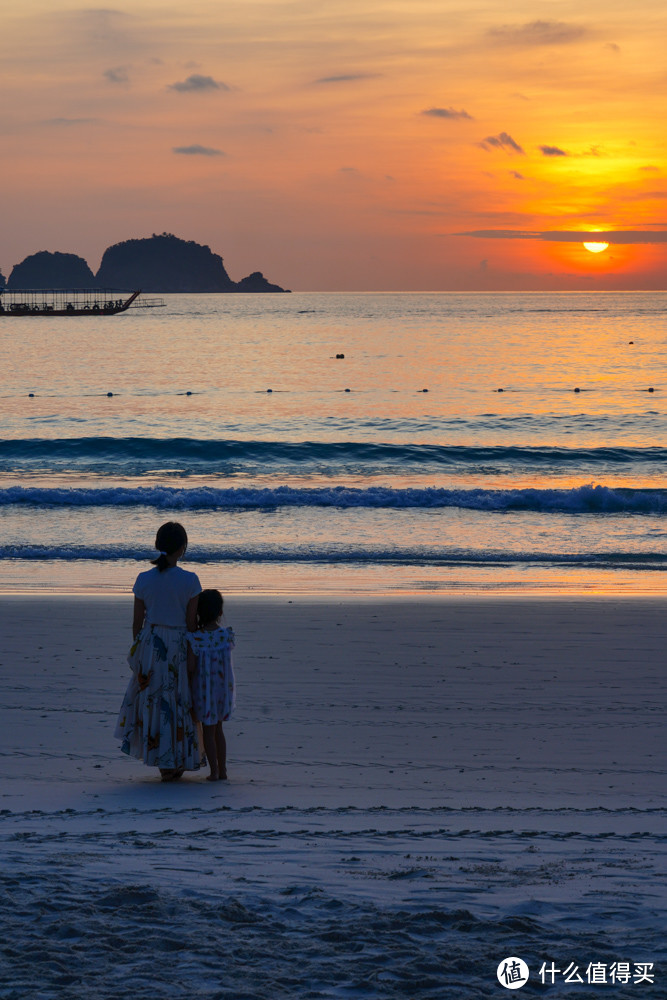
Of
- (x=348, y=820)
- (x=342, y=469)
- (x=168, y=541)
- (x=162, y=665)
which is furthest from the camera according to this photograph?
(x=342, y=469)

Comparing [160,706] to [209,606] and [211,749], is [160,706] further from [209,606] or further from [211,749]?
[209,606]

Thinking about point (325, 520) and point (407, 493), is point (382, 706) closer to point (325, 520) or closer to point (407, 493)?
point (325, 520)

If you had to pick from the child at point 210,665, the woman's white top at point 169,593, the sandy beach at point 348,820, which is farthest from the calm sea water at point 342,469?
the woman's white top at point 169,593

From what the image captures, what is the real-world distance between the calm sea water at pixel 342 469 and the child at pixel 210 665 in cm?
569

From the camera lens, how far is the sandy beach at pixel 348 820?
11.7 ft

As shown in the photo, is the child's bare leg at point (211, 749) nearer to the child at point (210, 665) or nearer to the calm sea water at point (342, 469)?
the child at point (210, 665)

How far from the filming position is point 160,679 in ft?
18.1

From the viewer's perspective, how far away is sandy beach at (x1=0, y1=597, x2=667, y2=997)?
355 cm

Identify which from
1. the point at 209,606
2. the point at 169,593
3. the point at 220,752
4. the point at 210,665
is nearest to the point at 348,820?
the point at 220,752

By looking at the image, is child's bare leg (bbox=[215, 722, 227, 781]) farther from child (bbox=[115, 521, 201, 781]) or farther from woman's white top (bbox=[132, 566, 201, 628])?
woman's white top (bbox=[132, 566, 201, 628])

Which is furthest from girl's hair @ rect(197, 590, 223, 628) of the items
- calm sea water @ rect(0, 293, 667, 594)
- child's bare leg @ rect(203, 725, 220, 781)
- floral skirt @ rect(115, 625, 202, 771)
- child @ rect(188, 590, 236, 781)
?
calm sea water @ rect(0, 293, 667, 594)

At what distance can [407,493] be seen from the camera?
62.5 feet

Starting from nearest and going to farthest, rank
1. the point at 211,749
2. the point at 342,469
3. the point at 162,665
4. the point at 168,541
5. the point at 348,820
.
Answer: the point at 348,820 → the point at 168,541 → the point at 162,665 → the point at 211,749 → the point at 342,469

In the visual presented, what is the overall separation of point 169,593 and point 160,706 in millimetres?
667
